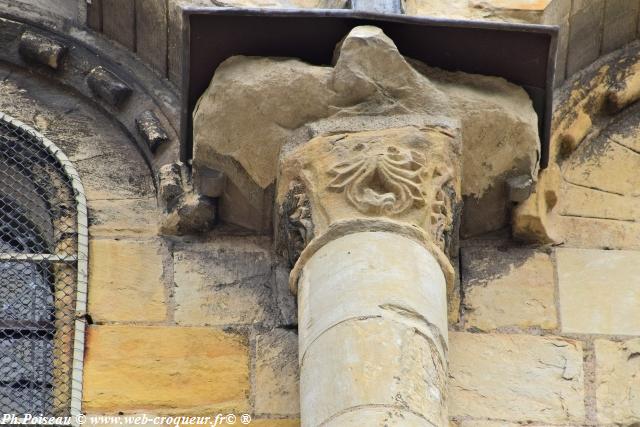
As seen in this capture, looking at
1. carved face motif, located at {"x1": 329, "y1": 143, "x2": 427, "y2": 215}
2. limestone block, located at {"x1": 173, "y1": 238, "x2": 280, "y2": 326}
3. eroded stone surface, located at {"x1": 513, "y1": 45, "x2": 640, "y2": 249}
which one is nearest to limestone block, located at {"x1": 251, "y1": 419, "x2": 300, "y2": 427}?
limestone block, located at {"x1": 173, "y1": 238, "x2": 280, "y2": 326}

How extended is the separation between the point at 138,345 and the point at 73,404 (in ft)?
0.93

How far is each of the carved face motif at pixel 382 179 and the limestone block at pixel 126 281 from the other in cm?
75

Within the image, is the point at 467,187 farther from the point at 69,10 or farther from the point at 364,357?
the point at 69,10

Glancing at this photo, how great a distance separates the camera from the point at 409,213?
5.09 meters

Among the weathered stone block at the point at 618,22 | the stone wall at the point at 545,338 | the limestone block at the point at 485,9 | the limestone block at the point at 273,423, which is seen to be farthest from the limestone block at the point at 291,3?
the limestone block at the point at 273,423

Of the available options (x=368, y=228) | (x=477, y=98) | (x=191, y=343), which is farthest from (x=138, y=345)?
(x=477, y=98)

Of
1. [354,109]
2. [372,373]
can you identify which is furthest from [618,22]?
[372,373]

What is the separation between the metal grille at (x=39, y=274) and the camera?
5402 millimetres

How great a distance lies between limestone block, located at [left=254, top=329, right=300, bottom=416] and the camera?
5.31 meters

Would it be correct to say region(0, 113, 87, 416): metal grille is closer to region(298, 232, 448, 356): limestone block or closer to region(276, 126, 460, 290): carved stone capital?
region(276, 126, 460, 290): carved stone capital

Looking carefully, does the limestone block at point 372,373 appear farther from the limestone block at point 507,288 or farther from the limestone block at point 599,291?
the limestone block at point 599,291

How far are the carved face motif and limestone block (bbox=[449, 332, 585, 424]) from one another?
22.0 inches

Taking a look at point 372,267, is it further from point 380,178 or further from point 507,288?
point 507,288

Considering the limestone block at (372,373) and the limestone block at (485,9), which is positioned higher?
the limestone block at (485,9)
